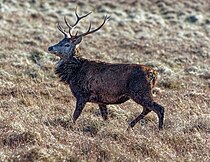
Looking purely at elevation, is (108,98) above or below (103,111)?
above

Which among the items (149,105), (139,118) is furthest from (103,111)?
(149,105)

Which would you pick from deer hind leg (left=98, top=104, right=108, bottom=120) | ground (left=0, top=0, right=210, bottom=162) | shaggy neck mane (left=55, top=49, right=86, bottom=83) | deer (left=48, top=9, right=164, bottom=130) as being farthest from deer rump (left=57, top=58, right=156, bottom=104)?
ground (left=0, top=0, right=210, bottom=162)

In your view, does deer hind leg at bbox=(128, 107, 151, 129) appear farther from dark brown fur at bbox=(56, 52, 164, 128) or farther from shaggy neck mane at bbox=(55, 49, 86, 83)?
shaggy neck mane at bbox=(55, 49, 86, 83)

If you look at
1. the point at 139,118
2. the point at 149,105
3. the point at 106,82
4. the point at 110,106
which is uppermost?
the point at 106,82

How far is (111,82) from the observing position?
31.9ft

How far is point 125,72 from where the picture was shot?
379 inches

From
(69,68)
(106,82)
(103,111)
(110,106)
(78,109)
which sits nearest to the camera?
(106,82)

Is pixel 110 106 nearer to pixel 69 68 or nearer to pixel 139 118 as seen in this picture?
pixel 69 68

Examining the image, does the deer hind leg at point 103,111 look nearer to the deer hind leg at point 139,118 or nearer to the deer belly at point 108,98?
the deer belly at point 108,98

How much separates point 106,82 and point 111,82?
0.12 meters

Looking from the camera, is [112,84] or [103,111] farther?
[103,111]

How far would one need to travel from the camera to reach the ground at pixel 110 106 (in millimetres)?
7652

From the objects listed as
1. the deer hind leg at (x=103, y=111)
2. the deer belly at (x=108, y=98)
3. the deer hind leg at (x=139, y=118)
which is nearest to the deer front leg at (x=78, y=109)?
the deer belly at (x=108, y=98)

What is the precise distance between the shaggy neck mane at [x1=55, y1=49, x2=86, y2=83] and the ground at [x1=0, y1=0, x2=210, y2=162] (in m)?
0.71
